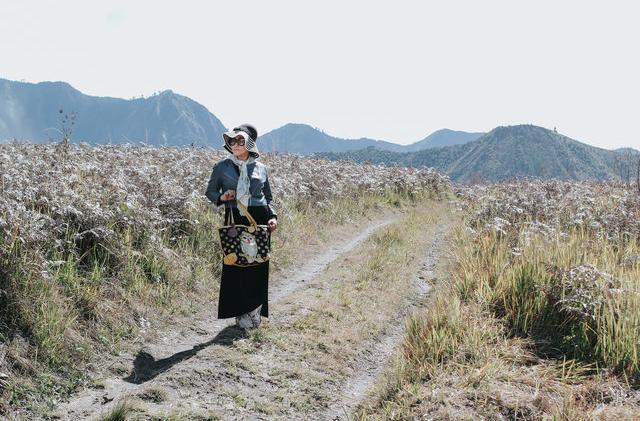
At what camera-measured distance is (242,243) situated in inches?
249

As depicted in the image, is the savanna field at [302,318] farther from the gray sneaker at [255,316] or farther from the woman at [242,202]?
the woman at [242,202]

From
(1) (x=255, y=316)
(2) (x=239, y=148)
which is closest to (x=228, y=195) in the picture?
(2) (x=239, y=148)

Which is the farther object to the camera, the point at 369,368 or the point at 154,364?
Result: the point at 369,368

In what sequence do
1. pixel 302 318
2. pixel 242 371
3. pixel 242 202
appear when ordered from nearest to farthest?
1. pixel 242 371
2. pixel 242 202
3. pixel 302 318

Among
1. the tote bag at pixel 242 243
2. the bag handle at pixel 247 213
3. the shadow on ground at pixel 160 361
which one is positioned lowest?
the shadow on ground at pixel 160 361

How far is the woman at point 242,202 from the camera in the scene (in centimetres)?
638

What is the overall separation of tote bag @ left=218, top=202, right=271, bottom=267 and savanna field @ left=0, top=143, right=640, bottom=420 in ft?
3.51

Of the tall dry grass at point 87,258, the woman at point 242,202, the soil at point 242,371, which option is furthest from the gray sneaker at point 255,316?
the tall dry grass at point 87,258

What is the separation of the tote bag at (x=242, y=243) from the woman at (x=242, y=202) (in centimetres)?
16

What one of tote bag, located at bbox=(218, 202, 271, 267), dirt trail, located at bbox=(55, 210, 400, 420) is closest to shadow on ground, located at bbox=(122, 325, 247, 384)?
dirt trail, located at bbox=(55, 210, 400, 420)

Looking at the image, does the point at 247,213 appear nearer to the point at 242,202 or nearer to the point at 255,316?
the point at 242,202

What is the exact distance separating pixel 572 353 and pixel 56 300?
6.07 metres

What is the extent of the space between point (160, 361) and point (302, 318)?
7.46 feet

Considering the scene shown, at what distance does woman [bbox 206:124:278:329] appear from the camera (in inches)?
251
